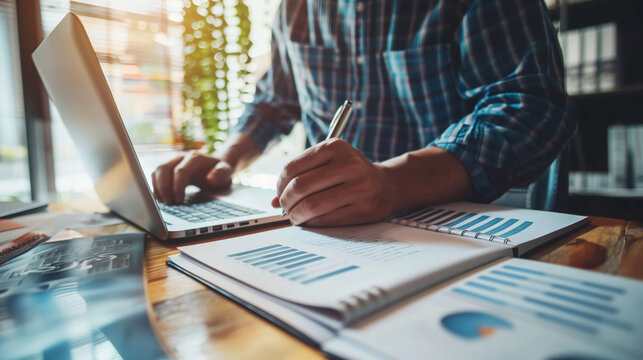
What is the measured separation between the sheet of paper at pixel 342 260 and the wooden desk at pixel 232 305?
3 cm

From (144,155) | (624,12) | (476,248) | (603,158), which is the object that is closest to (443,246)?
(476,248)

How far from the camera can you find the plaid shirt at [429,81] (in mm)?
590

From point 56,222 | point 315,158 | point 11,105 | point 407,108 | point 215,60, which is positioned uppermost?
point 215,60

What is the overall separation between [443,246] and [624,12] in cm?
173

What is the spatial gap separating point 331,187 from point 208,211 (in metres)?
0.24

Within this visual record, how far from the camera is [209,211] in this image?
570 millimetres

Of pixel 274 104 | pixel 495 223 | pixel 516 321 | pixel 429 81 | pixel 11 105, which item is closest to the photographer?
pixel 516 321

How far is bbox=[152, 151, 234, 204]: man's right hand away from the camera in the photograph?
0.68m

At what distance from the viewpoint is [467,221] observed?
433mm

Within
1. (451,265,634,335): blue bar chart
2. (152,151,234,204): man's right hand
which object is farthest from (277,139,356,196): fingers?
(152,151,234,204): man's right hand

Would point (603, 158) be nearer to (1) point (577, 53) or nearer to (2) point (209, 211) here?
(1) point (577, 53)

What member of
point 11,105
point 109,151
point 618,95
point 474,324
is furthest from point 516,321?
point 11,105

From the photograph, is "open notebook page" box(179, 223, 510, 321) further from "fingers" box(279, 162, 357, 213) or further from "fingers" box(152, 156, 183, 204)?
"fingers" box(152, 156, 183, 204)

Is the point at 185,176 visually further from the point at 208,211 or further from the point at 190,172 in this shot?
the point at 208,211
